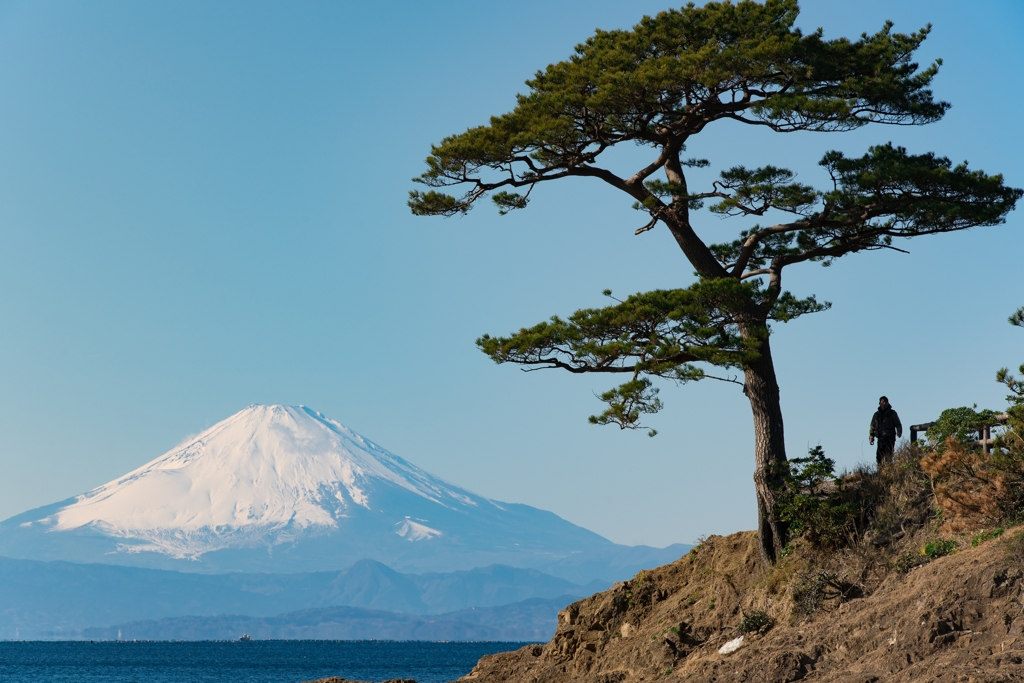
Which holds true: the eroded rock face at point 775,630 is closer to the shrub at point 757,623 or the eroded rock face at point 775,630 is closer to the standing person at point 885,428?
Result: the shrub at point 757,623

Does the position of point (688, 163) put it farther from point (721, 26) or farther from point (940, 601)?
point (940, 601)

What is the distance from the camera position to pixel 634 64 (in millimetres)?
19312

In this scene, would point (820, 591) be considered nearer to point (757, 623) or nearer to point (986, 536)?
point (757, 623)

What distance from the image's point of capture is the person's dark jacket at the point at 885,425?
66.5ft

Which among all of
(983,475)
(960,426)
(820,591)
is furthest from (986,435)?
(820,591)

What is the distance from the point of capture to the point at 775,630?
16.8 metres

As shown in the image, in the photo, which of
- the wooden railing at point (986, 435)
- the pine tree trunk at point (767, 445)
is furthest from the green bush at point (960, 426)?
the pine tree trunk at point (767, 445)

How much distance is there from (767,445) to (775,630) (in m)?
3.36

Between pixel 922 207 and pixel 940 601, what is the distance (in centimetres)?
745

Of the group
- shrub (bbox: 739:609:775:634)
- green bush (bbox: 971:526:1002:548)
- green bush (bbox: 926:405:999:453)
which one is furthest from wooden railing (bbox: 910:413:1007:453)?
shrub (bbox: 739:609:775:634)

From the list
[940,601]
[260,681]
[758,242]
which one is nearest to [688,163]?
[758,242]

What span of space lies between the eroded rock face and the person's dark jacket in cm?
308

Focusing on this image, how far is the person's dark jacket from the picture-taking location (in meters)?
20.3

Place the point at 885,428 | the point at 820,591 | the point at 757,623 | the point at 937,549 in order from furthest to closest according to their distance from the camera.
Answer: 1. the point at 885,428
2. the point at 757,623
3. the point at 820,591
4. the point at 937,549
